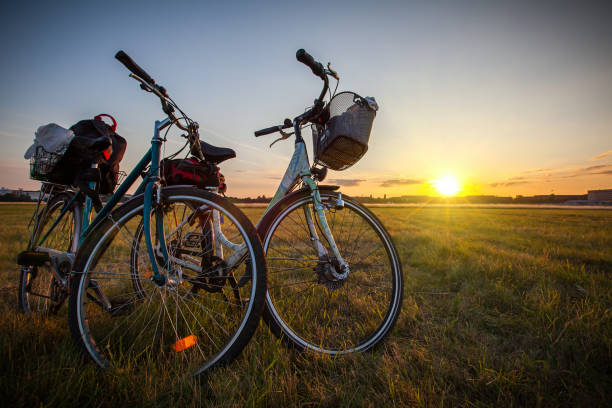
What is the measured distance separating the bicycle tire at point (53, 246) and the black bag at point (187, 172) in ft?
3.88

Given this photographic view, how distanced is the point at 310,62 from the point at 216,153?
1.09 m

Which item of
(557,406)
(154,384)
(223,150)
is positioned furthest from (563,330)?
(223,150)

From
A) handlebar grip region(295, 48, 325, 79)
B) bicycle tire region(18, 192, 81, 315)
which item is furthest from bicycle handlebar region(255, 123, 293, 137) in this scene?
bicycle tire region(18, 192, 81, 315)

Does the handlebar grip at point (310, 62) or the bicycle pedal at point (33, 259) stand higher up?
the handlebar grip at point (310, 62)

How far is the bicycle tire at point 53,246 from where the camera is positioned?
2074mm

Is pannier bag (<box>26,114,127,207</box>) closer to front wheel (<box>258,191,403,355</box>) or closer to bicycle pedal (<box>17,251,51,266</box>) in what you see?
bicycle pedal (<box>17,251,51,266</box>)

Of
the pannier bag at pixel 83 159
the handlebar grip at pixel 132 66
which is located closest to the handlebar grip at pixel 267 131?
the handlebar grip at pixel 132 66

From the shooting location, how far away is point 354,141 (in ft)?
5.94

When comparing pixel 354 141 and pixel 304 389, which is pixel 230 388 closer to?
pixel 304 389

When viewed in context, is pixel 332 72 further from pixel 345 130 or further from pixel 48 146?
pixel 48 146

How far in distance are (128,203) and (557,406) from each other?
295 cm

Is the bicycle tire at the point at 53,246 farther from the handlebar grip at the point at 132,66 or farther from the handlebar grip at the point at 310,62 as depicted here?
the handlebar grip at the point at 310,62

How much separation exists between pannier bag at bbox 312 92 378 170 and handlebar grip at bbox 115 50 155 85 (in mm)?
1330

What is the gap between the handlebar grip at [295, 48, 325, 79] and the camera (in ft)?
5.62
